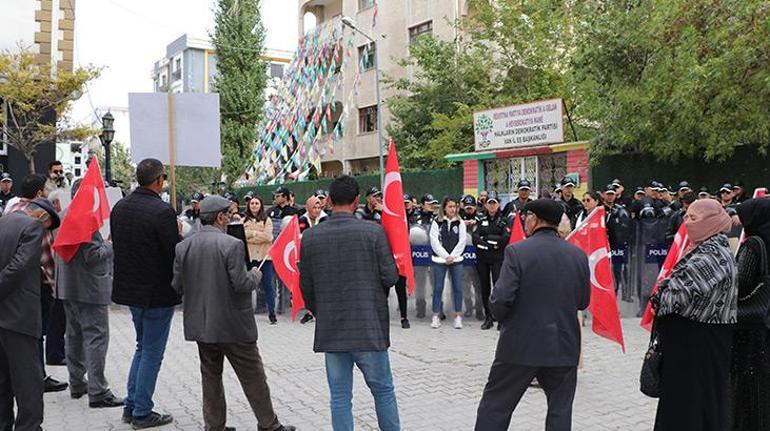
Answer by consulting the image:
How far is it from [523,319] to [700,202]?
51.8 inches

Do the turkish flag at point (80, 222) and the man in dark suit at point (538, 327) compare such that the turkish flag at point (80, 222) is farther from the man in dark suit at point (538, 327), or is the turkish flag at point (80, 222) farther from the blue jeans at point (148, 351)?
the man in dark suit at point (538, 327)

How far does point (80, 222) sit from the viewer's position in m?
6.24

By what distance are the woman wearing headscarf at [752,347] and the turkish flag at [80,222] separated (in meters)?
5.23

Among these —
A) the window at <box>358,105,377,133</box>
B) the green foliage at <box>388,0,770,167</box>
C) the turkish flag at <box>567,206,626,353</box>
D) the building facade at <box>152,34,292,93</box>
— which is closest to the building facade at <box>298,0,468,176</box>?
the window at <box>358,105,377,133</box>

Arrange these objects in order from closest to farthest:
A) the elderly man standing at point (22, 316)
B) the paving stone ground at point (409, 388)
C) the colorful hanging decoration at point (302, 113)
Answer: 1. the elderly man standing at point (22, 316)
2. the paving stone ground at point (409, 388)
3. the colorful hanging decoration at point (302, 113)

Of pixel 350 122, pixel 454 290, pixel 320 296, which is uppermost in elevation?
pixel 350 122

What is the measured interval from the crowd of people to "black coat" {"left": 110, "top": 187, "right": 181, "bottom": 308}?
1 centimetres

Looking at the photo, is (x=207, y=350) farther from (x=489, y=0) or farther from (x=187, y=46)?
(x=187, y=46)

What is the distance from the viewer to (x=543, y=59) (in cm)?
2448

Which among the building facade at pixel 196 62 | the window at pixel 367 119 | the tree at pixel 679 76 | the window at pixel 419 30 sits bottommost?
the tree at pixel 679 76

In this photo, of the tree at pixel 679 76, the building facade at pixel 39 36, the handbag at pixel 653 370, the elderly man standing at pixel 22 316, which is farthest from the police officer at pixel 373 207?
the building facade at pixel 39 36

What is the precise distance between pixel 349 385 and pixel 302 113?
28141 mm

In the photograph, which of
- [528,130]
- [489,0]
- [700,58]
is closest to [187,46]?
[489,0]

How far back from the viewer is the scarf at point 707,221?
4.27m
